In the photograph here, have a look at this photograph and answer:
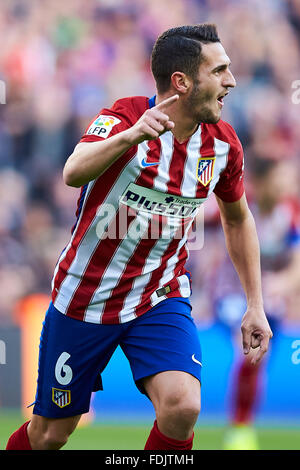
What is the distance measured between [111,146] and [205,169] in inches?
29.6

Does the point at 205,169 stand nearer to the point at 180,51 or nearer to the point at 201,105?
the point at 201,105

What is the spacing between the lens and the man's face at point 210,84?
3861mm

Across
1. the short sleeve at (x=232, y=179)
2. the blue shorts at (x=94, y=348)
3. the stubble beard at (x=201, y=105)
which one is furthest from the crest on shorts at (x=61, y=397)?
the stubble beard at (x=201, y=105)

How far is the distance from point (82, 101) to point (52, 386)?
571cm

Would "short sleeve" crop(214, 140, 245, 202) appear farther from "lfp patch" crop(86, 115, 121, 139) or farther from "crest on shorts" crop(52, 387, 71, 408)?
"crest on shorts" crop(52, 387, 71, 408)

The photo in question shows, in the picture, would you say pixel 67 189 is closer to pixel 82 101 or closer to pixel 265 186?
pixel 82 101

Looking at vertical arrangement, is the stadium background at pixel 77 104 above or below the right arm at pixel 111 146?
above

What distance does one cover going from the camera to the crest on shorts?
402 centimetres

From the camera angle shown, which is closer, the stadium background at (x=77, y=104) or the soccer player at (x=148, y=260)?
the soccer player at (x=148, y=260)

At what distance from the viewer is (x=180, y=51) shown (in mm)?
3881

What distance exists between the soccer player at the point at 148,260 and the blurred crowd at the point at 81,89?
13.5ft

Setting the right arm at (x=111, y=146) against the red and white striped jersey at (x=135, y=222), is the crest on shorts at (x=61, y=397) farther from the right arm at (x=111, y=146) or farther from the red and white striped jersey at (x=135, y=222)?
the right arm at (x=111, y=146)

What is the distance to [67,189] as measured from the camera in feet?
29.9
